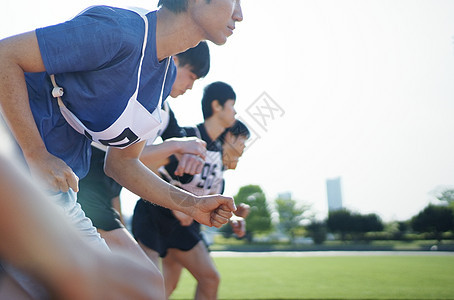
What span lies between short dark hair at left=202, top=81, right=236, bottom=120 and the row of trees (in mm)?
43921

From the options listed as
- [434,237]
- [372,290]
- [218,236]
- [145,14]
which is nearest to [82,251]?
[145,14]

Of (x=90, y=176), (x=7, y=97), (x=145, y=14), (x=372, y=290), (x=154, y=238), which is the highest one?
(x=145, y=14)

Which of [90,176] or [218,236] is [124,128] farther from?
[218,236]

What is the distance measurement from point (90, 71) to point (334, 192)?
102526 millimetres

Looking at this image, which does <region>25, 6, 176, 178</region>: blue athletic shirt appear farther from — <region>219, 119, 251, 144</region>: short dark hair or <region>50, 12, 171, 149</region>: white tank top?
<region>219, 119, 251, 144</region>: short dark hair

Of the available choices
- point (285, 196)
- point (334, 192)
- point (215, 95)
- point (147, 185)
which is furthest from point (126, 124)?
point (334, 192)

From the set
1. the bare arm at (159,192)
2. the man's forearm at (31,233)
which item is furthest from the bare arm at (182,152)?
the man's forearm at (31,233)

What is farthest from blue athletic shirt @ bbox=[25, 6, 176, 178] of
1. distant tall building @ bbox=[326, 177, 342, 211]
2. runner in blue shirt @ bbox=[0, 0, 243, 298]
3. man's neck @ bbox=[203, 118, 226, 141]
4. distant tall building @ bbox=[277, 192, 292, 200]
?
distant tall building @ bbox=[326, 177, 342, 211]

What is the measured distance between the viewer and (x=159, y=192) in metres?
1.97

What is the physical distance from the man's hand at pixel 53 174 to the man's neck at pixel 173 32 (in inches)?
27.2

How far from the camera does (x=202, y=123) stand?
14.1 feet

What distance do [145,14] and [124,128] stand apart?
0.46 meters

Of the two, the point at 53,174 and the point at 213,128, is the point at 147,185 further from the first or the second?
the point at 213,128

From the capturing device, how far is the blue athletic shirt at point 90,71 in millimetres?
1541
